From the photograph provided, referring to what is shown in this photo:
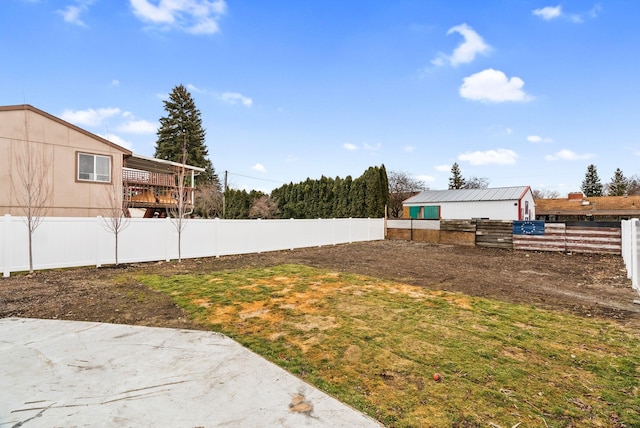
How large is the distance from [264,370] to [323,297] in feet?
9.12

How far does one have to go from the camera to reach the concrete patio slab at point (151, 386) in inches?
80.4

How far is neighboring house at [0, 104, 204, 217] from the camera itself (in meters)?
10.5

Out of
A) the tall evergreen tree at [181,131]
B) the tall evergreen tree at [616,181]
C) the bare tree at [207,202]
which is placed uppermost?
the tall evergreen tree at [181,131]

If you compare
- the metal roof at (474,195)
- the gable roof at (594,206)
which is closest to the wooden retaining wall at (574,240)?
the metal roof at (474,195)

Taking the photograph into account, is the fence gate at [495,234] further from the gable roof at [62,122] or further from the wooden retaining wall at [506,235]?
the gable roof at [62,122]

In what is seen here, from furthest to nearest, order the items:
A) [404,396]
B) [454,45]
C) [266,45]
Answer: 1. [266,45]
2. [454,45]
3. [404,396]

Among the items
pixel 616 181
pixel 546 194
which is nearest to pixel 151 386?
pixel 616 181

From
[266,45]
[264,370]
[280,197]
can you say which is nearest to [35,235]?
[264,370]

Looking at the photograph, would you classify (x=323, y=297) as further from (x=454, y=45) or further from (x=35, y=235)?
(x=454, y=45)

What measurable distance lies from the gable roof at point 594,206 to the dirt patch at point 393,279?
2162 cm

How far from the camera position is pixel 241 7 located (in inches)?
417

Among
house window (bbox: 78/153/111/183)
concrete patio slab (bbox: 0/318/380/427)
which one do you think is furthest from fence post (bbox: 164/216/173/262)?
concrete patio slab (bbox: 0/318/380/427)

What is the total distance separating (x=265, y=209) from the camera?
26984 millimetres

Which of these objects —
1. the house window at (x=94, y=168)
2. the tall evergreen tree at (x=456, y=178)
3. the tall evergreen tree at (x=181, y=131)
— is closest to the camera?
the house window at (x=94, y=168)
